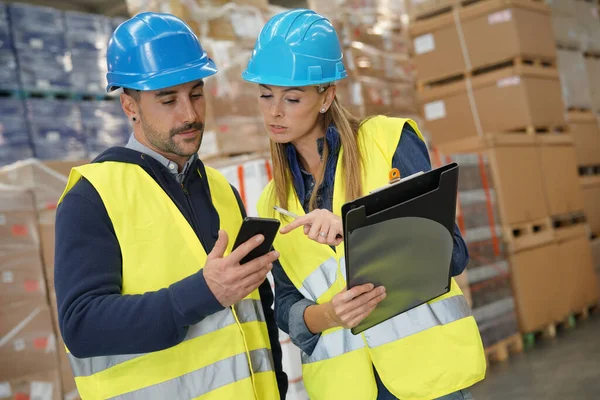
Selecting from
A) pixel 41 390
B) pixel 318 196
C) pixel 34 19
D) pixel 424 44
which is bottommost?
pixel 41 390

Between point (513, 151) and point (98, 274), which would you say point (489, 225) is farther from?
point (98, 274)

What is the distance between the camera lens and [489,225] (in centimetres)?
612

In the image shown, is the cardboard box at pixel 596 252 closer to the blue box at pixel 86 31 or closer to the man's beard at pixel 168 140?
the blue box at pixel 86 31

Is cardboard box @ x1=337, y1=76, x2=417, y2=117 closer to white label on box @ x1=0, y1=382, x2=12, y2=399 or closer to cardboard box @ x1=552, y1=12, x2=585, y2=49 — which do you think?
cardboard box @ x1=552, y1=12, x2=585, y2=49

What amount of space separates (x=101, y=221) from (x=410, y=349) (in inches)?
35.4

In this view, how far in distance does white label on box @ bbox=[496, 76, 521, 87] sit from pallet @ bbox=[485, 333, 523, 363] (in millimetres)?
2332

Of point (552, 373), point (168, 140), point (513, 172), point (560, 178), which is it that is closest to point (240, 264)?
point (168, 140)

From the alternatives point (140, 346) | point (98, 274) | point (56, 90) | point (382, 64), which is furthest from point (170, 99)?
point (56, 90)

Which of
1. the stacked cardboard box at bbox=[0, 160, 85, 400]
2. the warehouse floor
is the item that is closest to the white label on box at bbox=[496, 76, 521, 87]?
the warehouse floor

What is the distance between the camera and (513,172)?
20.8 feet

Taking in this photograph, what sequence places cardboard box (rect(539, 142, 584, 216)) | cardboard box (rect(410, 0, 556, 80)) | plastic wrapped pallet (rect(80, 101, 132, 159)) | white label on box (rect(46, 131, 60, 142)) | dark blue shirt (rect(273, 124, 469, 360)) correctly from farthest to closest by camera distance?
1. plastic wrapped pallet (rect(80, 101, 132, 159))
2. cardboard box (rect(539, 142, 584, 216))
3. white label on box (rect(46, 131, 60, 142))
4. cardboard box (rect(410, 0, 556, 80))
5. dark blue shirt (rect(273, 124, 469, 360))

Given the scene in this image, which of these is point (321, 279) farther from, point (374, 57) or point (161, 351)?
point (374, 57)

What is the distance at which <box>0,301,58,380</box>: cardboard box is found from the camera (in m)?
4.30

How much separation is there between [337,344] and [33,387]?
3111mm
